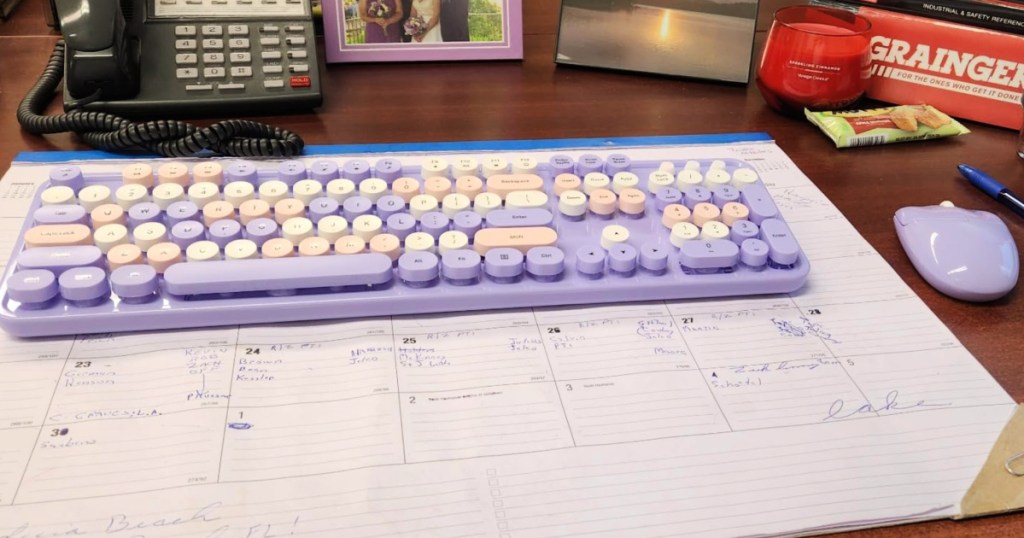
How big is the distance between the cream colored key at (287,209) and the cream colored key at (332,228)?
3 centimetres

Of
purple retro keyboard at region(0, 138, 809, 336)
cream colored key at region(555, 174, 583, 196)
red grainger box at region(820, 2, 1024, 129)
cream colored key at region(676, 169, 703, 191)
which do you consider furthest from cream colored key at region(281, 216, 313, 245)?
red grainger box at region(820, 2, 1024, 129)

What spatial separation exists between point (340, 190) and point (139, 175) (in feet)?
0.52

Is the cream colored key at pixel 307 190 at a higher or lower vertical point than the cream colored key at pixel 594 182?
higher

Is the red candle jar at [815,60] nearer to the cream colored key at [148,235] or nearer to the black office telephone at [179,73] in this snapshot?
the black office telephone at [179,73]

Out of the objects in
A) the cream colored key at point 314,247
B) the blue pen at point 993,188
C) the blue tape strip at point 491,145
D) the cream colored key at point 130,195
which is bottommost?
the blue pen at point 993,188

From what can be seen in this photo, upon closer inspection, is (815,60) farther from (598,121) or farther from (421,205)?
(421,205)

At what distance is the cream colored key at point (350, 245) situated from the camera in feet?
1.90

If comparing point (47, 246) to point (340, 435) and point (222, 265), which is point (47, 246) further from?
point (340, 435)

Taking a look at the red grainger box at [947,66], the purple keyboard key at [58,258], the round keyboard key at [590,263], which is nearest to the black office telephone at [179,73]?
the purple keyboard key at [58,258]

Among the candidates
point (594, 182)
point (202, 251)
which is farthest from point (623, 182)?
point (202, 251)

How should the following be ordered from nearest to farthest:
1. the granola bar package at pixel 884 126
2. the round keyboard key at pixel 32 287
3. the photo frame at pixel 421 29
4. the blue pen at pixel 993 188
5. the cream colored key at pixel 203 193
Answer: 1. the round keyboard key at pixel 32 287
2. the cream colored key at pixel 203 193
3. the blue pen at pixel 993 188
4. the granola bar package at pixel 884 126
5. the photo frame at pixel 421 29

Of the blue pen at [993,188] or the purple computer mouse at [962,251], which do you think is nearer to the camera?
the purple computer mouse at [962,251]

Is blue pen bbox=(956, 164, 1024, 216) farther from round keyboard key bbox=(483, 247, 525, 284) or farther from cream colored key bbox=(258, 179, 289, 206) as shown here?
cream colored key bbox=(258, 179, 289, 206)

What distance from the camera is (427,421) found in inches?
19.0
